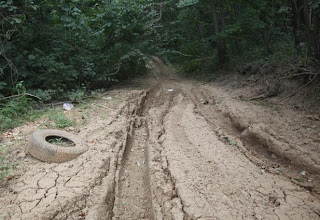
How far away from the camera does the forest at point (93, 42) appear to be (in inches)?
210

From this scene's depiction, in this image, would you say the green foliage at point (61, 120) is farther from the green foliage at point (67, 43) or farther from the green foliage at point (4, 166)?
the green foliage at point (67, 43)

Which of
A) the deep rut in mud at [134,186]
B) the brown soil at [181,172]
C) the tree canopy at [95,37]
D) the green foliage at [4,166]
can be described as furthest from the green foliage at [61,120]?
the deep rut in mud at [134,186]

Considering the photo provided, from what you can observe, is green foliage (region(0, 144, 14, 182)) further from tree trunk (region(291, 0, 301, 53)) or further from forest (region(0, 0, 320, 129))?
tree trunk (region(291, 0, 301, 53))

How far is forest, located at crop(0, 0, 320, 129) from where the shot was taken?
5332mm

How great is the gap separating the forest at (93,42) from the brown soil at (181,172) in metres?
1.93

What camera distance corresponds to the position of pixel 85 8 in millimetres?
7289

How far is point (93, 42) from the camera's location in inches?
313

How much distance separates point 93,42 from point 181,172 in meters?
6.58

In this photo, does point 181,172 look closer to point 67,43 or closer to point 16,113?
point 16,113

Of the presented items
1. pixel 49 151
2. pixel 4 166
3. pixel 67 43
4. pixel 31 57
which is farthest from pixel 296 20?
pixel 4 166

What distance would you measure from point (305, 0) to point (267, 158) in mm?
4273

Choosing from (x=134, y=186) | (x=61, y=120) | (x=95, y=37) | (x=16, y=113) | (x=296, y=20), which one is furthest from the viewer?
(x=95, y=37)

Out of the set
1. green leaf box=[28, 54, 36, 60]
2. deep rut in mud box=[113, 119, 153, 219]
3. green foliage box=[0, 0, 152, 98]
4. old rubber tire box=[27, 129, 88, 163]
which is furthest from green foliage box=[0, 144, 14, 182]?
green leaf box=[28, 54, 36, 60]

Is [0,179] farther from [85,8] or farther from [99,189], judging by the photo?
Answer: [85,8]
